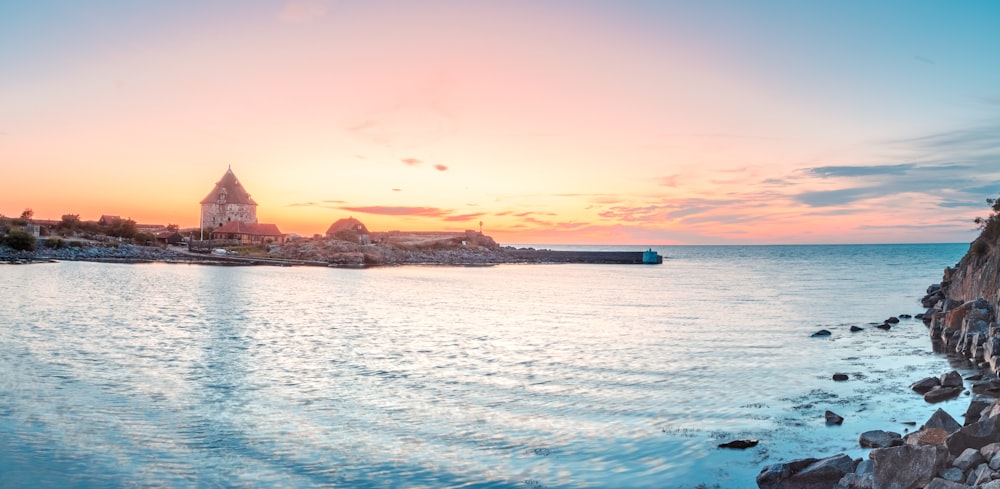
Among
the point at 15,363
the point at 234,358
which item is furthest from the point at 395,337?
the point at 15,363

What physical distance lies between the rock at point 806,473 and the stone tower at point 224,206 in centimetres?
14889

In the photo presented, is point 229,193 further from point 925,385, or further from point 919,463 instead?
point 919,463

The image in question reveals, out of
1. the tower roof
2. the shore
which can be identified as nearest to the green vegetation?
the shore

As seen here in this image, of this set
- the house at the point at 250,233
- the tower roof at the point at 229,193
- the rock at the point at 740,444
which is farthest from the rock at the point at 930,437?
the tower roof at the point at 229,193

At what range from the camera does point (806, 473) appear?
1170cm

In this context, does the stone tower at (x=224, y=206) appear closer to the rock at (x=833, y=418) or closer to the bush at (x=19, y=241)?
the bush at (x=19, y=241)

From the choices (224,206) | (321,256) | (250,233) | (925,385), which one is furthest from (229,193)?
(925,385)

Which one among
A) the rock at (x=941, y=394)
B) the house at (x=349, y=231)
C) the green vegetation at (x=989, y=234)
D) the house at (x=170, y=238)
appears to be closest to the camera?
the rock at (x=941, y=394)

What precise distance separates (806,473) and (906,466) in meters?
1.58

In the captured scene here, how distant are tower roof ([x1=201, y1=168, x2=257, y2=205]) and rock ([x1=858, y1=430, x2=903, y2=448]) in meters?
153

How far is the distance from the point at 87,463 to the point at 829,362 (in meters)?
23.4

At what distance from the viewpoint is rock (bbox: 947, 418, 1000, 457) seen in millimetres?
11547

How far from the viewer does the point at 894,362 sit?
24.8m

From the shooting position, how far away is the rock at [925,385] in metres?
19.5
